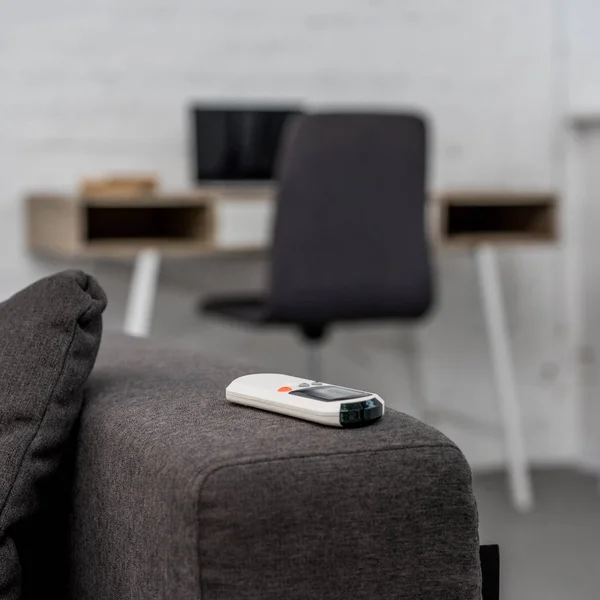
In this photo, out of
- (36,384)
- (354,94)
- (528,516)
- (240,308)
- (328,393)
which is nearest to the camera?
(328,393)

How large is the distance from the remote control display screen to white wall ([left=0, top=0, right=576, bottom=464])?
2.45 m

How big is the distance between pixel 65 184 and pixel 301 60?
79 centimetres

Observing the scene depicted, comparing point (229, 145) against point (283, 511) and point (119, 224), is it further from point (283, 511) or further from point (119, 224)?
point (283, 511)

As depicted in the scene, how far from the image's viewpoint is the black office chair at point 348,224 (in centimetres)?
266

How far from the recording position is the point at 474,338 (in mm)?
3668

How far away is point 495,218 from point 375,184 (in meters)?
0.76

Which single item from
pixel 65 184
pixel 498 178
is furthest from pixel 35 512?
pixel 498 178

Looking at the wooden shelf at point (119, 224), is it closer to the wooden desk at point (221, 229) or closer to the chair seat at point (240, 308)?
the wooden desk at point (221, 229)

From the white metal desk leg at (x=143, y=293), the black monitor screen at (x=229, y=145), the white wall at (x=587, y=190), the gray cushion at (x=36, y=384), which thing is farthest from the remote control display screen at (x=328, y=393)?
the white wall at (x=587, y=190)

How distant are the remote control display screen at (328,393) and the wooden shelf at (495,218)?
7.00ft

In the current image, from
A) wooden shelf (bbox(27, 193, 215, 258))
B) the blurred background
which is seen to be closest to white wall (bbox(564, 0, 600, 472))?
the blurred background

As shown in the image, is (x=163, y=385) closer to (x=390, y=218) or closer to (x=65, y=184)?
(x=390, y=218)

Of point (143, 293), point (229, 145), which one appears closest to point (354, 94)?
point (229, 145)

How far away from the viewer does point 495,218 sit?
336 cm
